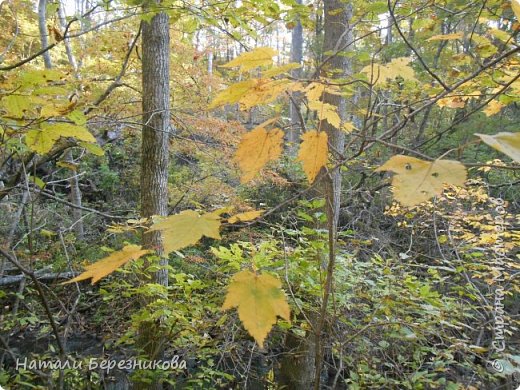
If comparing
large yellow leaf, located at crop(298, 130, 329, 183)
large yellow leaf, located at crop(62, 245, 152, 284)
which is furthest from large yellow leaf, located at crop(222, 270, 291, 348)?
large yellow leaf, located at crop(298, 130, 329, 183)

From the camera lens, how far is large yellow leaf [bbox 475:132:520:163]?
1.50 ft

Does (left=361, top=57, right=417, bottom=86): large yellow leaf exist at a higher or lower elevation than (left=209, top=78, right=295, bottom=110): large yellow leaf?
higher

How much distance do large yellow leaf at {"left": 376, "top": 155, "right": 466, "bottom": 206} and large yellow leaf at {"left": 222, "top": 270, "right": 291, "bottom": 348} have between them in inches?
9.6

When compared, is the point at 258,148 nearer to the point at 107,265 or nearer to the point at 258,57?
the point at 258,57

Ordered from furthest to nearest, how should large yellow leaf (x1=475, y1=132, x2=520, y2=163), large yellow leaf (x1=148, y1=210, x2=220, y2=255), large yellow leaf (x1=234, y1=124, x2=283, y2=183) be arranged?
large yellow leaf (x1=234, y1=124, x2=283, y2=183) < large yellow leaf (x1=148, y1=210, x2=220, y2=255) < large yellow leaf (x1=475, y1=132, x2=520, y2=163)

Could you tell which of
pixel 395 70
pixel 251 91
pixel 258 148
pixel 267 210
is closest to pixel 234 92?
pixel 251 91

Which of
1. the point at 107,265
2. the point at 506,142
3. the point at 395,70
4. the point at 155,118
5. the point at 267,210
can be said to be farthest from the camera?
the point at 155,118

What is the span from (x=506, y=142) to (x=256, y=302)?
0.43 m

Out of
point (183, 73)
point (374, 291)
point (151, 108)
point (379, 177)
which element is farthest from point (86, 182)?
point (374, 291)

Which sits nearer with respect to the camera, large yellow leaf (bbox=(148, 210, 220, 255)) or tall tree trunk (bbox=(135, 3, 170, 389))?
large yellow leaf (bbox=(148, 210, 220, 255))

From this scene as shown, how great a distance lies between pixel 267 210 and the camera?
2.83 feet

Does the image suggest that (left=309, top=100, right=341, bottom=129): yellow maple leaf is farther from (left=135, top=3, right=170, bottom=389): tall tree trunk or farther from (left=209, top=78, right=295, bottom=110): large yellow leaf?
(left=135, top=3, right=170, bottom=389): tall tree trunk

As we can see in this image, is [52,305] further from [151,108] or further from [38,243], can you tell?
[151,108]

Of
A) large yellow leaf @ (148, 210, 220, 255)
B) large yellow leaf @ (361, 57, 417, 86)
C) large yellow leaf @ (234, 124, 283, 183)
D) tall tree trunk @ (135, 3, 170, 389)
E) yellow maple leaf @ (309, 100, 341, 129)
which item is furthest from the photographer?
tall tree trunk @ (135, 3, 170, 389)
